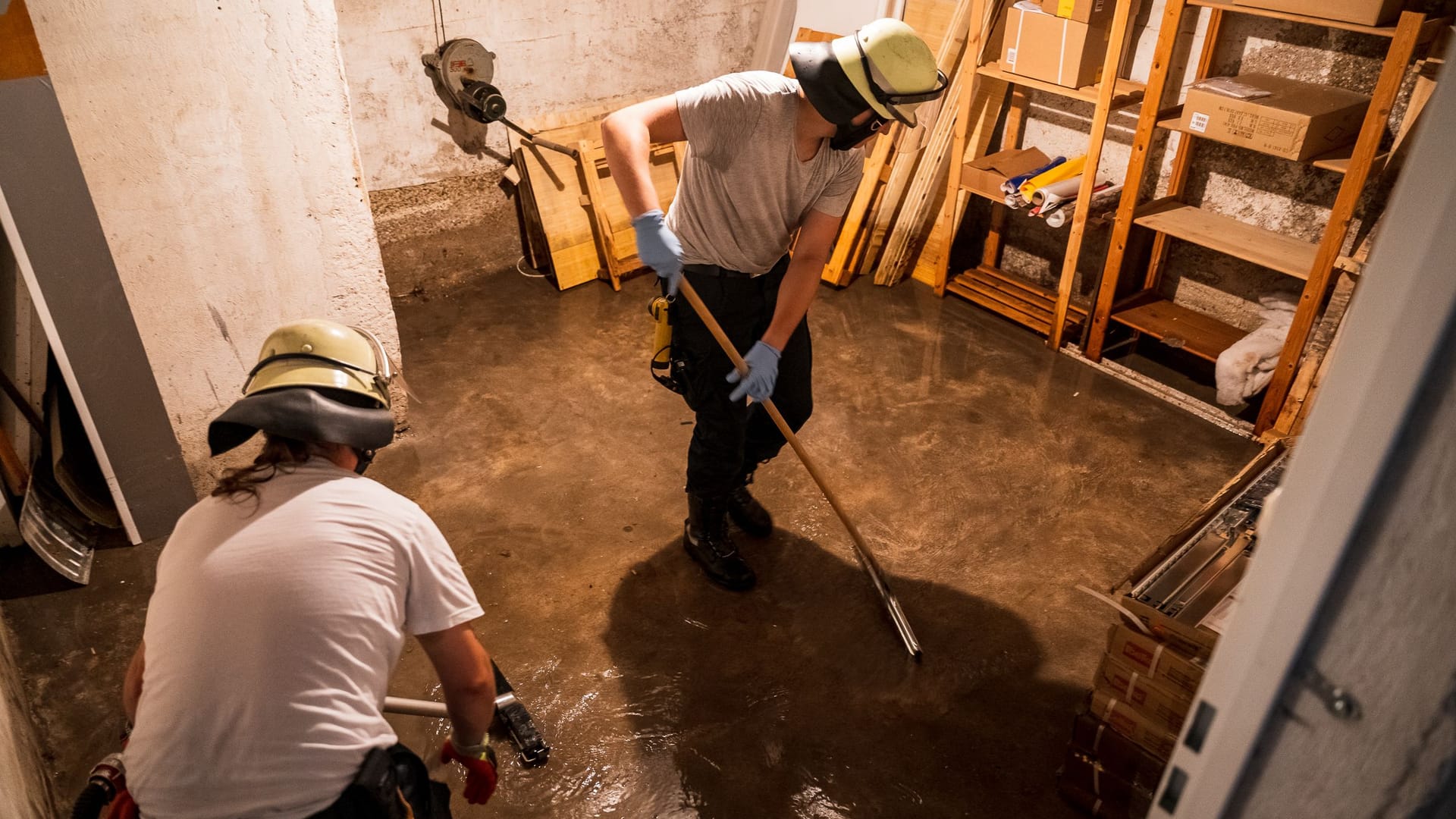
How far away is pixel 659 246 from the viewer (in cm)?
265

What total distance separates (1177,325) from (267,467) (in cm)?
403

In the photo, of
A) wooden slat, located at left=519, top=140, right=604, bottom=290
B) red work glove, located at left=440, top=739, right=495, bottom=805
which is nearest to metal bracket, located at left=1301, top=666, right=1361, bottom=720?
red work glove, located at left=440, top=739, right=495, bottom=805

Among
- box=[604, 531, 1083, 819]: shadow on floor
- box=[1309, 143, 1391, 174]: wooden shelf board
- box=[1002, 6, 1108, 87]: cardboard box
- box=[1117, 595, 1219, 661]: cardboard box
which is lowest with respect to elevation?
box=[604, 531, 1083, 819]: shadow on floor

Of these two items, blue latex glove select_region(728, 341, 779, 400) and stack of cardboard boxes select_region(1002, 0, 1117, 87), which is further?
stack of cardboard boxes select_region(1002, 0, 1117, 87)

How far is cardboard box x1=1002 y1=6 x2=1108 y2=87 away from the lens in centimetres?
398

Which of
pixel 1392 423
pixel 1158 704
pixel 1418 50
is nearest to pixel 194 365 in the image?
pixel 1158 704

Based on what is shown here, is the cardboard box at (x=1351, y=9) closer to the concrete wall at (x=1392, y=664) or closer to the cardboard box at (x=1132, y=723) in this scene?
the cardboard box at (x=1132, y=723)

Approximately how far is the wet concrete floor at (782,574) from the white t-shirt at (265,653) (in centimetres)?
102

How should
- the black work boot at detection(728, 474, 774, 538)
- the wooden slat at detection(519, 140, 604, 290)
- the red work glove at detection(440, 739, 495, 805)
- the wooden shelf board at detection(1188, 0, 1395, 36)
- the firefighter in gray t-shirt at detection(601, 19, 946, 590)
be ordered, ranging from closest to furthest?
the red work glove at detection(440, 739, 495, 805)
the firefighter in gray t-shirt at detection(601, 19, 946, 590)
the wooden shelf board at detection(1188, 0, 1395, 36)
the black work boot at detection(728, 474, 774, 538)
the wooden slat at detection(519, 140, 604, 290)

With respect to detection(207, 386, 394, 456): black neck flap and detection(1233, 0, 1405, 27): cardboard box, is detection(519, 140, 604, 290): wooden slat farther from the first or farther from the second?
detection(207, 386, 394, 456): black neck flap

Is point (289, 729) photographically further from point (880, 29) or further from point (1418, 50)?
point (1418, 50)

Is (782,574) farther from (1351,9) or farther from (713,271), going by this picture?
(1351,9)

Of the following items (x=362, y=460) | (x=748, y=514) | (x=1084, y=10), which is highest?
(x=1084, y=10)

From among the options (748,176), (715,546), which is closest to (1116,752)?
(715,546)
